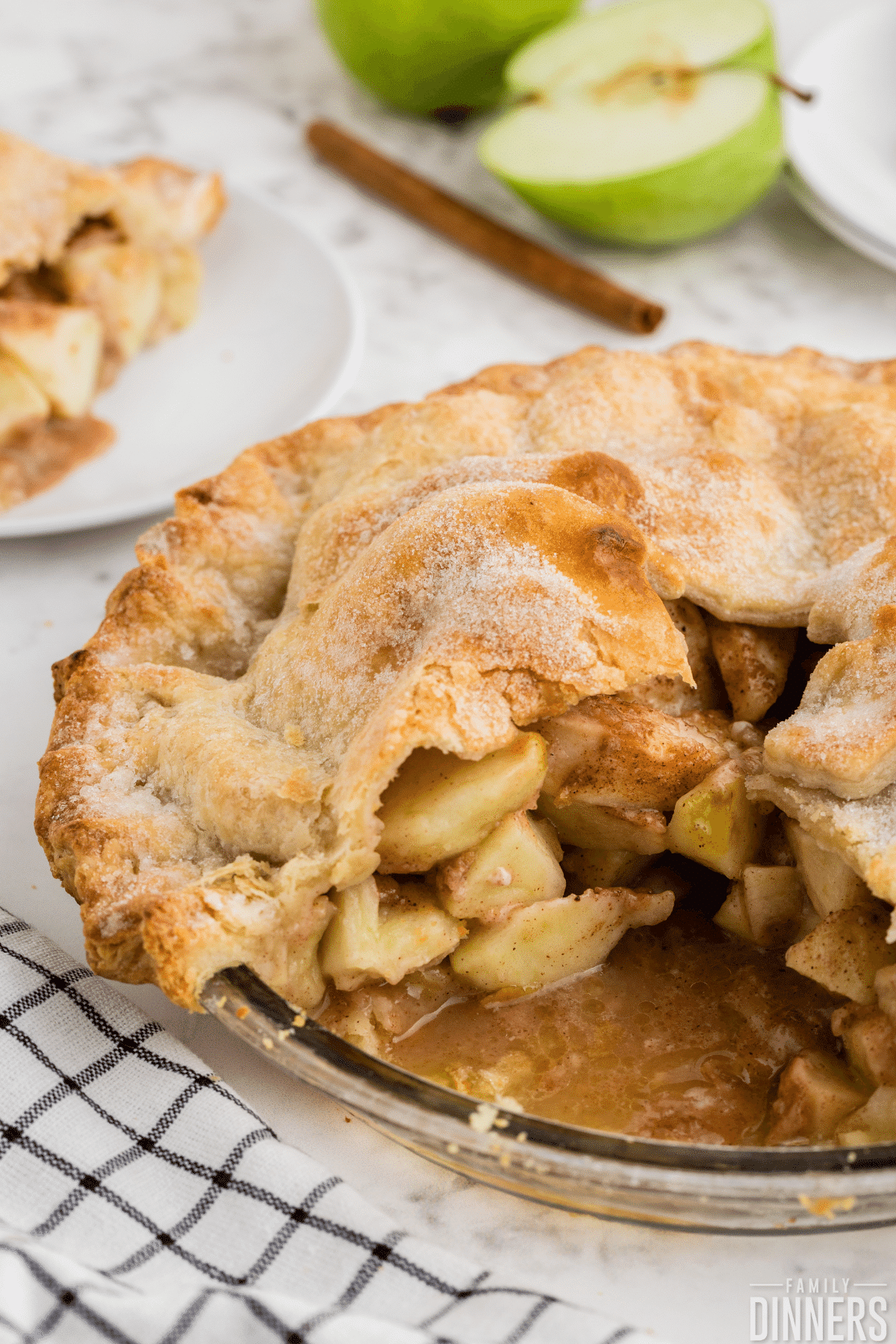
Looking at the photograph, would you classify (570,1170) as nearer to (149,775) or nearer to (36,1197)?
(36,1197)

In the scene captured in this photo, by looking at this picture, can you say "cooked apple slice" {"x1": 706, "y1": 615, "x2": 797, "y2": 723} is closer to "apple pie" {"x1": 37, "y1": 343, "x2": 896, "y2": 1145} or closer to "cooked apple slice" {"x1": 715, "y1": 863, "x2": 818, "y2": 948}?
"apple pie" {"x1": 37, "y1": 343, "x2": 896, "y2": 1145}

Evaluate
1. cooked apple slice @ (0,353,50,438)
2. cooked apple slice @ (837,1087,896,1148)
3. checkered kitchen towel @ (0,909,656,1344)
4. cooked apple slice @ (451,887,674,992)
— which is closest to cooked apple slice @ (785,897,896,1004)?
cooked apple slice @ (837,1087,896,1148)

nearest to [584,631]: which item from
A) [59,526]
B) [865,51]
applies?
[59,526]

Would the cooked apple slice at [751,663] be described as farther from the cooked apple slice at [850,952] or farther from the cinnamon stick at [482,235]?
the cinnamon stick at [482,235]

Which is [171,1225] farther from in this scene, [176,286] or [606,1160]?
[176,286]

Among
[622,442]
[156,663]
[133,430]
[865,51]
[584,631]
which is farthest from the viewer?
[865,51]

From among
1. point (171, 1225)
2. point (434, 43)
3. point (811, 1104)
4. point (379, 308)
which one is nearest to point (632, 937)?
point (811, 1104)
